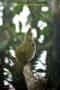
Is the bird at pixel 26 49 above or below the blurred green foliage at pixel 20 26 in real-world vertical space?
below

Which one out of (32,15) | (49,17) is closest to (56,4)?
(49,17)

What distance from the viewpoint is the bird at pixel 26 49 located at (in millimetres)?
789

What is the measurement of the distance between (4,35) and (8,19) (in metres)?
0.11

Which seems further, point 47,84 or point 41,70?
point 41,70

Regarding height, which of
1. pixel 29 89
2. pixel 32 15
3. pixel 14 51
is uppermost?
pixel 32 15

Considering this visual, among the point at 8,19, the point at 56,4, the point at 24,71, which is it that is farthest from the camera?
the point at 8,19

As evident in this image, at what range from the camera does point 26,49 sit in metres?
0.79

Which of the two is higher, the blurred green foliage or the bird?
the blurred green foliage

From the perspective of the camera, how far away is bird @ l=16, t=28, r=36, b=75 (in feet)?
2.59

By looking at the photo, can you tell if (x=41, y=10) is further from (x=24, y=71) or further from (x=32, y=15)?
(x=24, y=71)

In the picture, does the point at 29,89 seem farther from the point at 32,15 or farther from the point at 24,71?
the point at 32,15

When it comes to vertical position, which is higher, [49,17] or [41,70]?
[49,17]

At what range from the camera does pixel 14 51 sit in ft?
2.81

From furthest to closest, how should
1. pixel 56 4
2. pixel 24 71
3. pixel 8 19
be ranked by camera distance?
pixel 8 19 < pixel 24 71 < pixel 56 4
